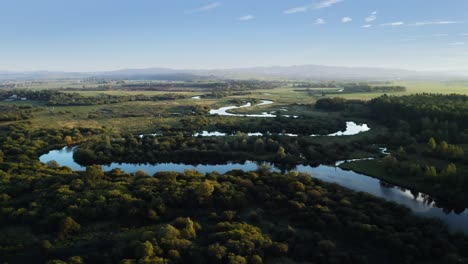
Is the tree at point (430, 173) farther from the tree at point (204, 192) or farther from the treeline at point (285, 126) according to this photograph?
the treeline at point (285, 126)

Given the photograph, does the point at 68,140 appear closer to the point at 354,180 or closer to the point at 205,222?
the point at 205,222

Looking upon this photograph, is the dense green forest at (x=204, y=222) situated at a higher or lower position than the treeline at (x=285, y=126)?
lower

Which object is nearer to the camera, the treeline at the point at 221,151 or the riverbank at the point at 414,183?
the riverbank at the point at 414,183

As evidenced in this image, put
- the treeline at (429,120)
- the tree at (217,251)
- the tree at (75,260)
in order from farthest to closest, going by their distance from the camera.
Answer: the treeline at (429,120) < the tree at (217,251) < the tree at (75,260)

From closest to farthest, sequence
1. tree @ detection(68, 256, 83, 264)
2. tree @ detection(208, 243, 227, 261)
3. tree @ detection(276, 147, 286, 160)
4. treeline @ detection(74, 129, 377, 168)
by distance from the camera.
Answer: tree @ detection(68, 256, 83, 264), tree @ detection(208, 243, 227, 261), tree @ detection(276, 147, 286, 160), treeline @ detection(74, 129, 377, 168)

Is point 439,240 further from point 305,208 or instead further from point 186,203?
point 186,203

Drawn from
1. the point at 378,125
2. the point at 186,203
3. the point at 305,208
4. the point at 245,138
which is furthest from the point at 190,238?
the point at 378,125

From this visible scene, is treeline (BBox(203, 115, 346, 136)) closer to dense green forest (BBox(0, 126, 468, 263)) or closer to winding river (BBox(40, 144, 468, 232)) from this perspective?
winding river (BBox(40, 144, 468, 232))

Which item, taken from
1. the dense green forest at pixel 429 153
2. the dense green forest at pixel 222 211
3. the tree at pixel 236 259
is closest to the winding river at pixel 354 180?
the dense green forest at pixel 222 211

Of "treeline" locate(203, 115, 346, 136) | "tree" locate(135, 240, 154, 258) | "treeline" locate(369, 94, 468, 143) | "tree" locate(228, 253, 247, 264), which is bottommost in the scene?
"tree" locate(228, 253, 247, 264)

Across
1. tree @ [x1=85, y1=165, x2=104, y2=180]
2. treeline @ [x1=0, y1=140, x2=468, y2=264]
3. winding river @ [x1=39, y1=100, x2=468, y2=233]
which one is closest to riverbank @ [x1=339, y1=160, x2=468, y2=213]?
winding river @ [x1=39, y1=100, x2=468, y2=233]

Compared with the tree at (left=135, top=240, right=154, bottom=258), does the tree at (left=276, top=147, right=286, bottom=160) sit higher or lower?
higher
